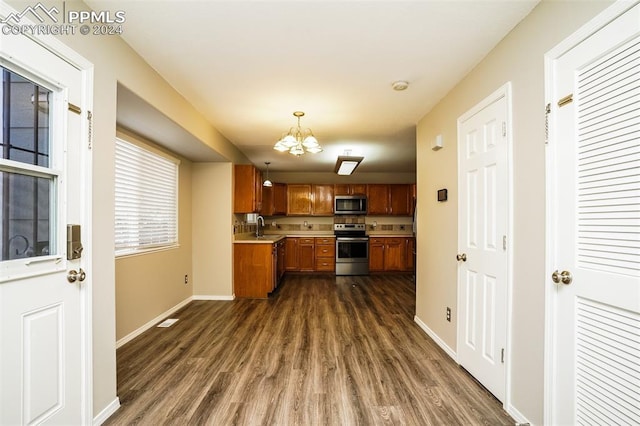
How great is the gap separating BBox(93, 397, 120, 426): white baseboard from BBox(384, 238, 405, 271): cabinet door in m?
5.48

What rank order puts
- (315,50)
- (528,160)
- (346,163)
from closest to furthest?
(528,160) < (315,50) < (346,163)

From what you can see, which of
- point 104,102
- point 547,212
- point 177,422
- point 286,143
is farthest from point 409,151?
point 177,422

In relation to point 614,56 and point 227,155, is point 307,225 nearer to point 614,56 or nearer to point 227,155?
point 227,155

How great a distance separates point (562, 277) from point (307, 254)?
5.39 meters

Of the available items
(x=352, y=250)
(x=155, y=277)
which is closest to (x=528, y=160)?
(x=155, y=277)

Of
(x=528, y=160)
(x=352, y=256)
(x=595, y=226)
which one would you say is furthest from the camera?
(x=352, y=256)

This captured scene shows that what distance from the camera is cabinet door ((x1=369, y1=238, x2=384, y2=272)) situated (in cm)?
645

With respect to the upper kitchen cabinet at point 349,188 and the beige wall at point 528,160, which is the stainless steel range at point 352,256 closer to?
the upper kitchen cabinet at point 349,188

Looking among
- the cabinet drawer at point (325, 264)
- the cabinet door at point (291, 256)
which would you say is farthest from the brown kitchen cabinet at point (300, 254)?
the cabinet drawer at point (325, 264)

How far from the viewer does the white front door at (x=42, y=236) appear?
120 centimetres

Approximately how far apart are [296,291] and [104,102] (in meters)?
3.92

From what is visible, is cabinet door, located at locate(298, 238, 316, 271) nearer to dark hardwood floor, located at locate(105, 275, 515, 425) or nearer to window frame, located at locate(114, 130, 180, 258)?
dark hardwood floor, located at locate(105, 275, 515, 425)

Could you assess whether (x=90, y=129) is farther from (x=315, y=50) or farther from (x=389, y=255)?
(x=389, y=255)

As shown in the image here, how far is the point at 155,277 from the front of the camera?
3275 mm
